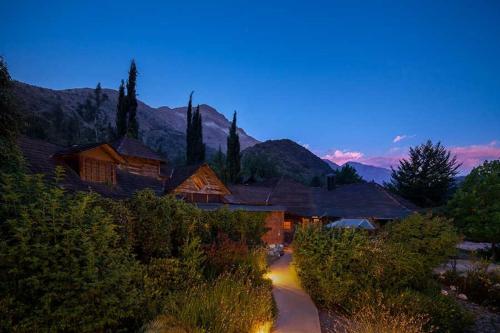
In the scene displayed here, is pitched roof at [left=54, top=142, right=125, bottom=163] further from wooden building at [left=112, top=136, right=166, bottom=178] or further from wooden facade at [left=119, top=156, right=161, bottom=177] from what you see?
wooden facade at [left=119, top=156, right=161, bottom=177]

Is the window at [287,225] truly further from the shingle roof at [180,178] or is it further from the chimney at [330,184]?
the shingle roof at [180,178]

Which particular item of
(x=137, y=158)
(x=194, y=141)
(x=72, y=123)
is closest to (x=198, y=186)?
(x=137, y=158)

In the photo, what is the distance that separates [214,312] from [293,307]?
370 cm

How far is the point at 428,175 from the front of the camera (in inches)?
1590

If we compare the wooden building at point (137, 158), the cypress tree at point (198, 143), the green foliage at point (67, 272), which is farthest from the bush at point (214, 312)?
the cypress tree at point (198, 143)

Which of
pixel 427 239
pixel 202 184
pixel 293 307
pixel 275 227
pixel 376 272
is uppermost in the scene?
pixel 202 184

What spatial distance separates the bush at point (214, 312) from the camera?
552 cm

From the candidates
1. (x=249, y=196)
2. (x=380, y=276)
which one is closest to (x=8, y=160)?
(x=380, y=276)

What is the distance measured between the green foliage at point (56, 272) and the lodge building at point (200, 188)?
18.4ft

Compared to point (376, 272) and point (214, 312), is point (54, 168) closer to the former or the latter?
point (214, 312)

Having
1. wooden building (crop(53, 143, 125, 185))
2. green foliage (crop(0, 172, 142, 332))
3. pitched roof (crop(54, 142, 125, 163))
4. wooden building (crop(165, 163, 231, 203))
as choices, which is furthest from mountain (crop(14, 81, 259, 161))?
green foliage (crop(0, 172, 142, 332))

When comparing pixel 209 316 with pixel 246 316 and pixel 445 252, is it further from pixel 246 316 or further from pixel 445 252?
pixel 445 252

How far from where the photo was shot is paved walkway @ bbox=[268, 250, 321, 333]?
23.8 ft

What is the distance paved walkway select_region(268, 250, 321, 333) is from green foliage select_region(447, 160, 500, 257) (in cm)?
1382
